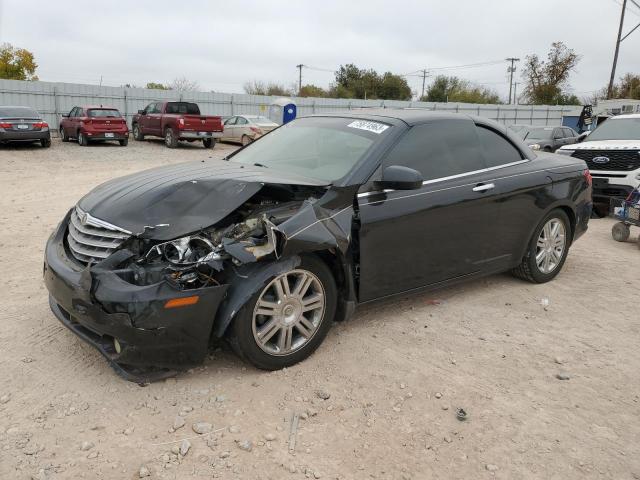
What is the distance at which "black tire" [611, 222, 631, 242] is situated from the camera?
752 centimetres

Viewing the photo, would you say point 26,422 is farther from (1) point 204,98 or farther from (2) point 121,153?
(1) point 204,98

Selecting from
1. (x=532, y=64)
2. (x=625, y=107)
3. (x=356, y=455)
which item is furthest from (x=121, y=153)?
(x=532, y=64)

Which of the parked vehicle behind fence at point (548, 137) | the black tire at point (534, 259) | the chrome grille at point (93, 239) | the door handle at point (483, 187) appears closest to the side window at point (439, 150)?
the door handle at point (483, 187)

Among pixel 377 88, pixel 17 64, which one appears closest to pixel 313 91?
pixel 377 88

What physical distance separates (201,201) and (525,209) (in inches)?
119

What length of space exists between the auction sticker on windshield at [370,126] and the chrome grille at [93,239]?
2.03m

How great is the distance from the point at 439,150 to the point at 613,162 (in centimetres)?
641

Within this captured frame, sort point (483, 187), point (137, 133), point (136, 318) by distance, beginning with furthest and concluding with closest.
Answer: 1. point (137, 133)
2. point (483, 187)
3. point (136, 318)

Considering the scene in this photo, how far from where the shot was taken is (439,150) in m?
4.38

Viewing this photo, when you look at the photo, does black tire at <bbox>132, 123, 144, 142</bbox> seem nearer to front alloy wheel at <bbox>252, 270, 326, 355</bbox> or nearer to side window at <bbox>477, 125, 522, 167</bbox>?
side window at <bbox>477, 125, 522, 167</bbox>

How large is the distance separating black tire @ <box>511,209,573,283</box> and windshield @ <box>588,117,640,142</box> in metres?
5.63

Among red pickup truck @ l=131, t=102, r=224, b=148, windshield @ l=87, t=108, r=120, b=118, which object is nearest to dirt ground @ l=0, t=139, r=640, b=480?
red pickup truck @ l=131, t=102, r=224, b=148

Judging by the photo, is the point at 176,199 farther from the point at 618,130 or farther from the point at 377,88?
the point at 377,88

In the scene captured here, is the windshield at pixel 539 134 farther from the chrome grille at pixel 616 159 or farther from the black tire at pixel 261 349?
the black tire at pixel 261 349
